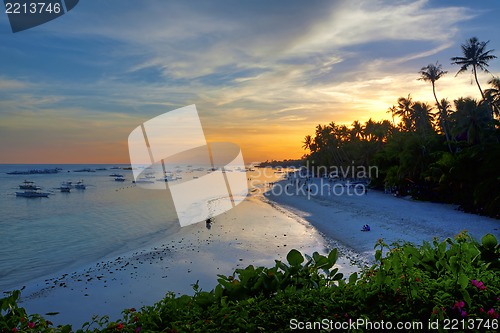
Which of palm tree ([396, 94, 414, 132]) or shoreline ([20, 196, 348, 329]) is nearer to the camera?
shoreline ([20, 196, 348, 329])

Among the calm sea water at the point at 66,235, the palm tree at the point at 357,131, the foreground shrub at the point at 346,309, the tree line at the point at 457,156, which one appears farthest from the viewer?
the palm tree at the point at 357,131

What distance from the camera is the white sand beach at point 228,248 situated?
12.2m

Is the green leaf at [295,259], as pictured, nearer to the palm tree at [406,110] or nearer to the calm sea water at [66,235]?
the calm sea water at [66,235]

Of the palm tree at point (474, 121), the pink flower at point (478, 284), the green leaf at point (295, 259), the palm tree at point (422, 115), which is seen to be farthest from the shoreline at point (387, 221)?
the palm tree at point (422, 115)

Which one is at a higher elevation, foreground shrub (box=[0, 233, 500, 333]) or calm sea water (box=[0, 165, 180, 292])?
foreground shrub (box=[0, 233, 500, 333])

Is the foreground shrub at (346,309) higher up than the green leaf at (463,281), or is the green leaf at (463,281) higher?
the green leaf at (463,281)

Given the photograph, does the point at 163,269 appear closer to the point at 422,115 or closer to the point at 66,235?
the point at 66,235

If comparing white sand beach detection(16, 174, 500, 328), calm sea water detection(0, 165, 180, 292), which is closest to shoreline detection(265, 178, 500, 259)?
white sand beach detection(16, 174, 500, 328)

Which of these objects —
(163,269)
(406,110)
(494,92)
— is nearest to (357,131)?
(406,110)

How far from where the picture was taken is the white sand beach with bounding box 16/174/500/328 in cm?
1220

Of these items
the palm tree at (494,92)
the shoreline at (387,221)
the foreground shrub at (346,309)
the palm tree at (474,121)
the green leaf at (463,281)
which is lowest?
the shoreline at (387,221)

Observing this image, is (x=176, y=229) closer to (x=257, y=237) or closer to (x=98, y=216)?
(x=257, y=237)

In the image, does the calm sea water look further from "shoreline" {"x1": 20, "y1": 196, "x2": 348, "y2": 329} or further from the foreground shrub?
the foreground shrub

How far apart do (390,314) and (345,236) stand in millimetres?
18278
